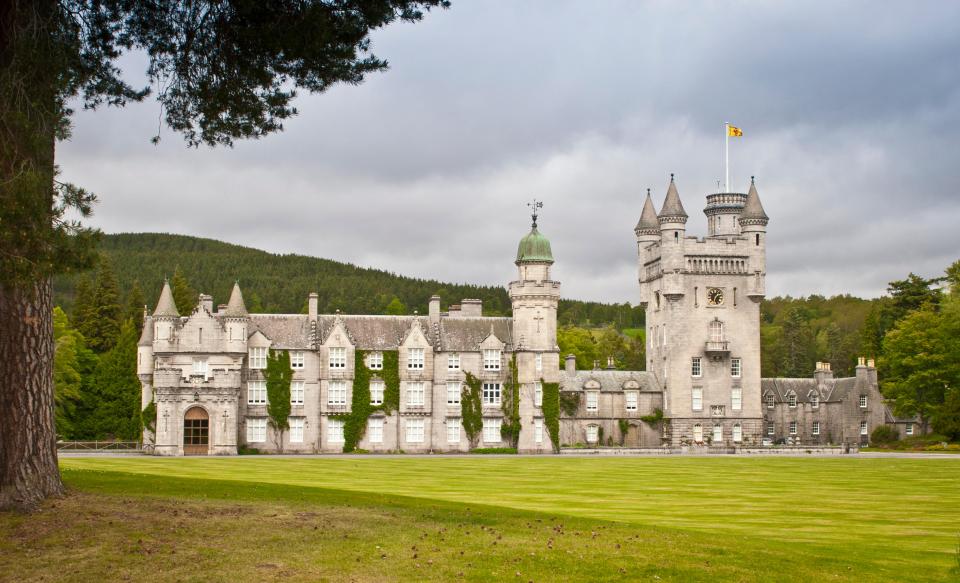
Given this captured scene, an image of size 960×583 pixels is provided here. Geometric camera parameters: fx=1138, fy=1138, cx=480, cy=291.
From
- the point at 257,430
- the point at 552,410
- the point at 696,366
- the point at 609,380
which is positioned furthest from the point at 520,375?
the point at 257,430

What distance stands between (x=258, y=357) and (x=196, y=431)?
6505 mm

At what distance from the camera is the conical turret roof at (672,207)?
82.1 meters

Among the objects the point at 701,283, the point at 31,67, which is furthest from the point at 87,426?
the point at 31,67

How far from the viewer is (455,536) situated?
19.2m

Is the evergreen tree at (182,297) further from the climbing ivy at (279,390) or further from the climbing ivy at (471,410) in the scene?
the climbing ivy at (471,410)

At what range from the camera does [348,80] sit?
71.7 ft

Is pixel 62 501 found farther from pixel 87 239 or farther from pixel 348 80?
pixel 348 80

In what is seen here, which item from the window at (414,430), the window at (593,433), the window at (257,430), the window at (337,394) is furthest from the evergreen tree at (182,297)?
A: the window at (593,433)

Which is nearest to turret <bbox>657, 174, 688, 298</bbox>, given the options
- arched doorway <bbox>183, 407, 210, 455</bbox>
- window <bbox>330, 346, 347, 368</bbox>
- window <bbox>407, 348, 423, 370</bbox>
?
window <bbox>407, 348, 423, 370</bbox>

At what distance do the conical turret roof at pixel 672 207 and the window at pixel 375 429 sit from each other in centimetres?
2630

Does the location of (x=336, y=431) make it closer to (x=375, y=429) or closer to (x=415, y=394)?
(x=375, y=429)

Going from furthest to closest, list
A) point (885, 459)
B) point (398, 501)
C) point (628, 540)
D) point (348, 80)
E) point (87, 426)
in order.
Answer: point (87, 426) < point (885, 459) < point (398, 501) < point (348, 80) < point (628, 540)

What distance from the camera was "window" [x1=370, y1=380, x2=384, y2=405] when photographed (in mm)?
71188

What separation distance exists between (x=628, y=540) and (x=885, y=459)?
43787 mm
